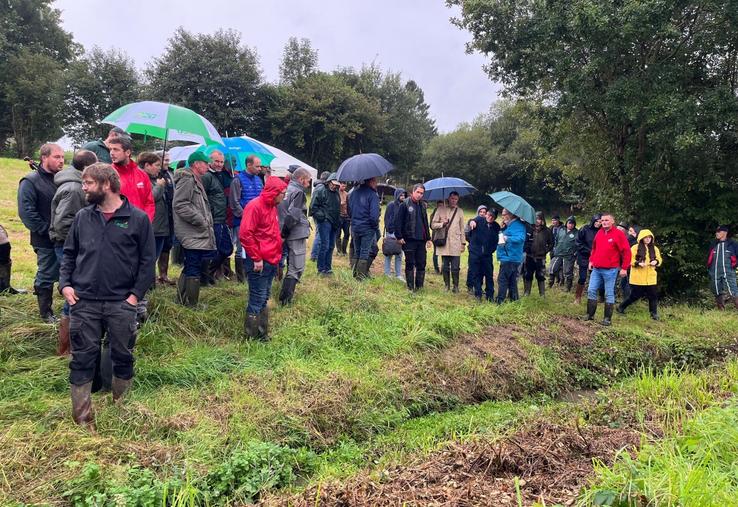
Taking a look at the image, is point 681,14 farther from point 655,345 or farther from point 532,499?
point 532,499

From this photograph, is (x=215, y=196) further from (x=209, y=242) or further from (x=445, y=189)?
(x=445, y=189)

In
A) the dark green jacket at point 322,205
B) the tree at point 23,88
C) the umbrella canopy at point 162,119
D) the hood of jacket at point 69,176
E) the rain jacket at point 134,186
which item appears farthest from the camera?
the tree at point 23,88

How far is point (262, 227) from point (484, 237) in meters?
4.71

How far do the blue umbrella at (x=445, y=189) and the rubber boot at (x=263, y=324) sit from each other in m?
5.34

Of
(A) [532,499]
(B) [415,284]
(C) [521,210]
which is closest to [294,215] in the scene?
(B) [415,284]

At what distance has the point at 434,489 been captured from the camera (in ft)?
10.3

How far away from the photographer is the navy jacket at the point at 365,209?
8328 mm

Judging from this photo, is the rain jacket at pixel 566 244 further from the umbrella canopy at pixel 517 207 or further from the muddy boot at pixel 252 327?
the muddy boot at pixel 252 327

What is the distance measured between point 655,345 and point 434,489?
565cm

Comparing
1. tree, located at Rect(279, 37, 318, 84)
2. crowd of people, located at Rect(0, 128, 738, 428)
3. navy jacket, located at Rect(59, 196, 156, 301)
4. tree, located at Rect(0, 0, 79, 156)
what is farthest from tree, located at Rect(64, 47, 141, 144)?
navy jacket, located at Rect(59, 196, 156, 301)

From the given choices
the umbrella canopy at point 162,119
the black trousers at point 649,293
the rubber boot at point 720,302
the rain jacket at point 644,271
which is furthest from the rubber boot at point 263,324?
the rubber boot at point 720,302

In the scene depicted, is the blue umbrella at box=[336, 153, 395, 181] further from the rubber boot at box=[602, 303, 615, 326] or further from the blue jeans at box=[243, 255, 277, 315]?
the rubber boot at box=[602, 303, 615, 326]

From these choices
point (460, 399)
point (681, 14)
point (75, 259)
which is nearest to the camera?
point (75, 259)

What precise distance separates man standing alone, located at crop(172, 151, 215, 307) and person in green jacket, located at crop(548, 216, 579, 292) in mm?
8575
